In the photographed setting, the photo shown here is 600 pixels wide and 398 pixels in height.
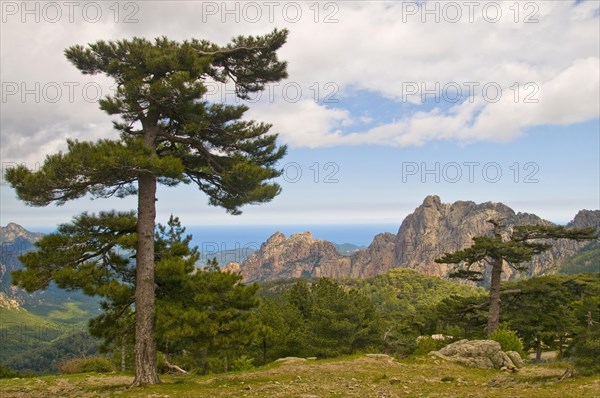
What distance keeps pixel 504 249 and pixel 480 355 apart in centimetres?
872

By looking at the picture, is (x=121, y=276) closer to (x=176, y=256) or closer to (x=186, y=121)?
(x=176, y=256)

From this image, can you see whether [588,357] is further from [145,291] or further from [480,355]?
[145,291]

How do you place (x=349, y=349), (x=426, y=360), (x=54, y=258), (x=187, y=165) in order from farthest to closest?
(x=349, y=349)
(x=426, y=360)
(x=187, y=165)
(x=54, y=258)

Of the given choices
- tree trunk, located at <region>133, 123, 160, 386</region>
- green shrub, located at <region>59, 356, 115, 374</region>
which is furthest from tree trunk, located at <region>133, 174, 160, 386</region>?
green shrub, located at <region>59, 356, 115, 374</region>

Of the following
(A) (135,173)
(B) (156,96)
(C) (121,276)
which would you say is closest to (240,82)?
(B) (156,96)

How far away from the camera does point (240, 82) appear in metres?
17.0

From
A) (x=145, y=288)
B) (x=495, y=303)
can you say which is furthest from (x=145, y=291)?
(x=495, y=303)

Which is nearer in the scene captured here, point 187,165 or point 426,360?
point 187,165

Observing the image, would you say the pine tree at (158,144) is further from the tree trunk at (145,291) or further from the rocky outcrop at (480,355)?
the rocky outcrop at (480,355)

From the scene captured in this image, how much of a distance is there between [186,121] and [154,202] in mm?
3098

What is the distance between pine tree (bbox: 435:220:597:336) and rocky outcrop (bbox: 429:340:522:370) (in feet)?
25.7

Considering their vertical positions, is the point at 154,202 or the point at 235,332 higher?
the point at 154,202

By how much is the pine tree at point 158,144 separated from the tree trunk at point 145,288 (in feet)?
0.11

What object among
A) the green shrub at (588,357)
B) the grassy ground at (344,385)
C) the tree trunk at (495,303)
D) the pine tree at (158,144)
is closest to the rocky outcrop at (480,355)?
the grassy ground at (344,385)
